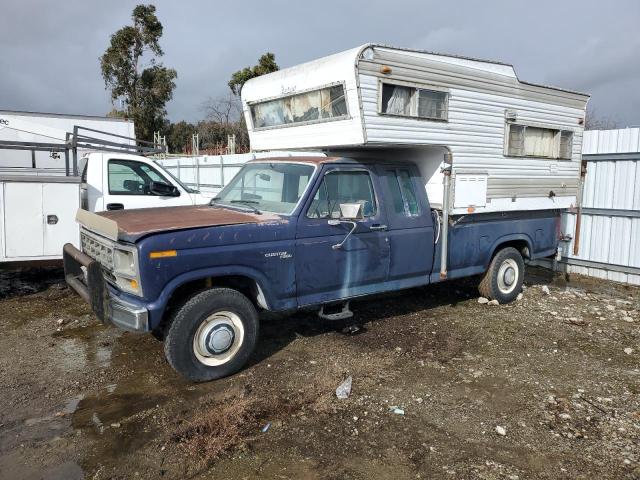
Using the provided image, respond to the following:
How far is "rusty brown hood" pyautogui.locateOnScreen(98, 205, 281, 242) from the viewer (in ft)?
14.1

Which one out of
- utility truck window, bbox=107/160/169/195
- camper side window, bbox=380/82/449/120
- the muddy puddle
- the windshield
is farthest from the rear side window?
the muddy puddle

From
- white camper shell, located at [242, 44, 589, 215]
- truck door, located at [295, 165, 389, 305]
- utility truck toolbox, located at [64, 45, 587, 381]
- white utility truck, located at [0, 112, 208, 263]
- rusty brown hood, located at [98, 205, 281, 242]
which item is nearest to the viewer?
rusty brown hood, located at [98, 205, 281, 242]

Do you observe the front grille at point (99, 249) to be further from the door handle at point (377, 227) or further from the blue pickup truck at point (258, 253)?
the door handle at point (377, 227)

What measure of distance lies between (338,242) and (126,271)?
1.97 m

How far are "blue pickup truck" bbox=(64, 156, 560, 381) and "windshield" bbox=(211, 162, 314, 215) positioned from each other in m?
0.02

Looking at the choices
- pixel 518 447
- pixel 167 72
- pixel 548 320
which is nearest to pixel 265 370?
pixel 518 447

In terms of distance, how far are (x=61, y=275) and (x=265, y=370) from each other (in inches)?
205

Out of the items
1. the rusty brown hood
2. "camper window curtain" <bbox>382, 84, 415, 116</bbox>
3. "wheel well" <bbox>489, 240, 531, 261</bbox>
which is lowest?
"wheel well" <bbox>489, 240, 531, 261</bbox>

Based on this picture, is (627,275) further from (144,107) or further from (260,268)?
(144,107)

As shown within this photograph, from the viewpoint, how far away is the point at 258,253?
466 cm

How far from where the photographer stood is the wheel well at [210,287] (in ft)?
14.8

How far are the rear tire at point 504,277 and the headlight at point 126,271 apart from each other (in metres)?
4.65

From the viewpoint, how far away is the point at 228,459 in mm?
3424

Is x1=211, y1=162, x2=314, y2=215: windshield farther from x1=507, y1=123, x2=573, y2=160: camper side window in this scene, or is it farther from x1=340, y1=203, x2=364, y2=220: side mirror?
x1=507, y1=123, x2=573, y2=160: camper side window
